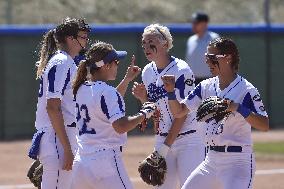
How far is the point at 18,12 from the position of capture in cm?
1998

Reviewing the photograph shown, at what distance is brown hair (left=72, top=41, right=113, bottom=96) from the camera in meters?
7.05

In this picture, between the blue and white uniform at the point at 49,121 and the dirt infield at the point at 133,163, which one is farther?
the dirt infield at the point at 133,163

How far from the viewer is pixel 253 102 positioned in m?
7.19

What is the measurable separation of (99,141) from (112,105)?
0.96 ft

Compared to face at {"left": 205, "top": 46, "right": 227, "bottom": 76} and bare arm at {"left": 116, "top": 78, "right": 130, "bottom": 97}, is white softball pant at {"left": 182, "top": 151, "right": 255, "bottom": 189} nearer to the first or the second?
face at {"left": 205, "top": 46, "right": 227, "bottom": 76}

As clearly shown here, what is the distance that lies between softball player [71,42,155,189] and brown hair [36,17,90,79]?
0.62m

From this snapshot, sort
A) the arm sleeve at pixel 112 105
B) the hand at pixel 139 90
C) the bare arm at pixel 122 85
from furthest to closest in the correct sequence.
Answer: the bare arm at pixel 122 85 → the hand at pixel 139 90 → the arm sleeve at pixel 112 105

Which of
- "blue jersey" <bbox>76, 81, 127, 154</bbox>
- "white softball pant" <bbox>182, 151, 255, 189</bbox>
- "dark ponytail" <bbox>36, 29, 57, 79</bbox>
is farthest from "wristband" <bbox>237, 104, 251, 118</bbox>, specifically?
"dark ponytail" <bbox>36, 29, 57, 79</bbox>

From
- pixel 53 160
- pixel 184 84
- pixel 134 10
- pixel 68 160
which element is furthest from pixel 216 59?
pixel 134 10

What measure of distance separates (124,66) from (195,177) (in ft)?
35.1

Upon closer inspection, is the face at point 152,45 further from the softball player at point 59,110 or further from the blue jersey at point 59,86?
the blue jersey at point 59,86

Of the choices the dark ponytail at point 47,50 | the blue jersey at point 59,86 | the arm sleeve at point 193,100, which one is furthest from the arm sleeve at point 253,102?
the dark ponytail at point 47,50

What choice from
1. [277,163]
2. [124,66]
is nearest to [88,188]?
[277,163]

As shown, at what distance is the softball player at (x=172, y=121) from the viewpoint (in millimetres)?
8062
